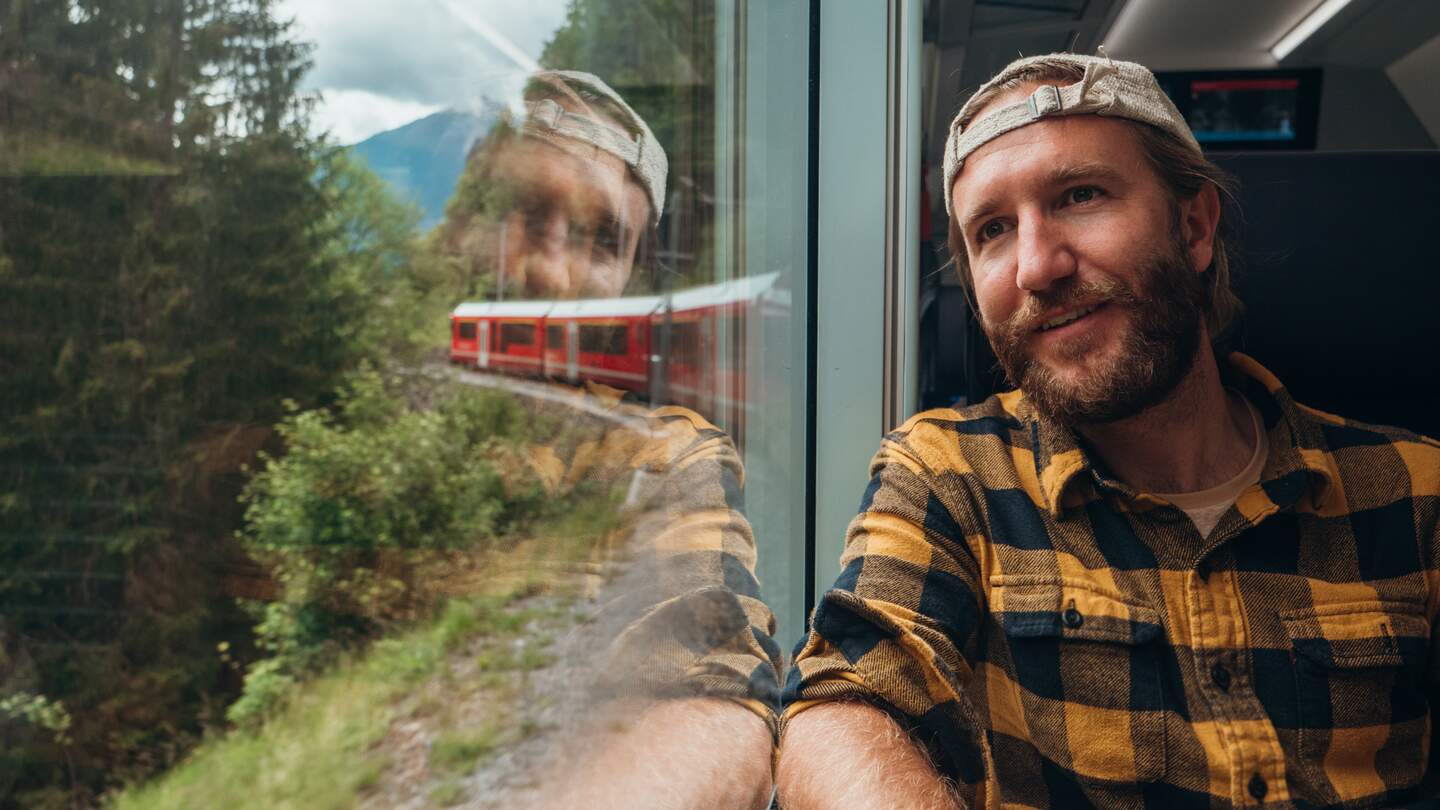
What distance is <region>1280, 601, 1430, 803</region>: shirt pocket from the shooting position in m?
0.97

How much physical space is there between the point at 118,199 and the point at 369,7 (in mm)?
204

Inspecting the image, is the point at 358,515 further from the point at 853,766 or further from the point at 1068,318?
the point at 1068,318

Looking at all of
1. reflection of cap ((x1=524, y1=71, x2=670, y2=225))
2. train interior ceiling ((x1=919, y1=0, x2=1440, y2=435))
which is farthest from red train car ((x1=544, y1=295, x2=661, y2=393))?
train interior ceiling ((x1=919, y1=0, x2=1440, y2=435))

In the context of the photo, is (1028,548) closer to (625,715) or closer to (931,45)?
(625,715)

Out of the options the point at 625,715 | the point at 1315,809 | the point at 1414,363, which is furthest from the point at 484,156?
the point at 1414,363

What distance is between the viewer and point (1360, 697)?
977 mm

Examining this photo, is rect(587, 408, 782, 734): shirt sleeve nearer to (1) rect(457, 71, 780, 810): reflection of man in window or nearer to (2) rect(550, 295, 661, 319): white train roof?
(1) rect(457, 71, 780, 810): reflection of man in window

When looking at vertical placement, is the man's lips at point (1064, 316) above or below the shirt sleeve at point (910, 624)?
above

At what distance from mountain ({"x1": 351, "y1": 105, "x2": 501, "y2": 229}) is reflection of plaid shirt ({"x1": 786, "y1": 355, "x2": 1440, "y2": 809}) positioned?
0.62 m

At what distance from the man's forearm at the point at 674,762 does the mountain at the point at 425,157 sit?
0.48m

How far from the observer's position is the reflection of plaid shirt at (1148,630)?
38.3 inches

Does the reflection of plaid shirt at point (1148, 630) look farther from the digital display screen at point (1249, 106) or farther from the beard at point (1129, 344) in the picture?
the digital display screen at point (1249, 106)

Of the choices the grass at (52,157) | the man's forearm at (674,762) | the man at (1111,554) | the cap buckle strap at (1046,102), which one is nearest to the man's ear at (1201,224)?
the man at (1111,554)

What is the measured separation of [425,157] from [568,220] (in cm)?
22
